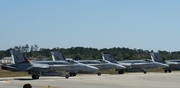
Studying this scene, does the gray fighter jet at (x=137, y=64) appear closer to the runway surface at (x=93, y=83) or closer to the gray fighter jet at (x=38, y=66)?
the gray fighter jet at (x=38, y=66)

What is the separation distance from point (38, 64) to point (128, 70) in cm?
2659

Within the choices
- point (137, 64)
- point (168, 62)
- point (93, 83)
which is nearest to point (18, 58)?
point (93, 83)

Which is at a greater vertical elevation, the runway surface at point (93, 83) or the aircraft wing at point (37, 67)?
the aircraft wing at point (37, 67)

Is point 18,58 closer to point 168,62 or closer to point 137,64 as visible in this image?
point 137,64

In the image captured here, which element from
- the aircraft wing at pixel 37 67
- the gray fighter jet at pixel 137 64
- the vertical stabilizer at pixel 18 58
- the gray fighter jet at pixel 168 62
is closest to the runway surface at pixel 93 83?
the aircraft wing at pixel 37 67

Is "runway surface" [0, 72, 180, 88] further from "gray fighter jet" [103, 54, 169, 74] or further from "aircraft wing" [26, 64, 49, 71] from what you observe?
"gray fighter jet" [103, 54, 169, 74]

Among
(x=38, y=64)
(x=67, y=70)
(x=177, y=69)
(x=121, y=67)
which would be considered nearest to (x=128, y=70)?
(x=121, y=67)

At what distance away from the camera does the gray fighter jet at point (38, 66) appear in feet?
148

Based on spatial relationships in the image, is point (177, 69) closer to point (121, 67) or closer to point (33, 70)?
point (121, 67)

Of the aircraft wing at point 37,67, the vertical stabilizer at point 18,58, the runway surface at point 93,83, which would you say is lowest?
→ the runway surface at point 93,83

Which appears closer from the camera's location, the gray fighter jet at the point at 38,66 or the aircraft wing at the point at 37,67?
the gray fighter jet at the point at 38,66

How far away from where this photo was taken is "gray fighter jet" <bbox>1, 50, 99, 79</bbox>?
45253 mm

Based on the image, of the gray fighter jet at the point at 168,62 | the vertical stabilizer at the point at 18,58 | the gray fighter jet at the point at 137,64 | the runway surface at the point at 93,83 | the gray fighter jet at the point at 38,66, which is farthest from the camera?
the gray fighter jet at the point at 168,62

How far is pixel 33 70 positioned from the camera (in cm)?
4653
